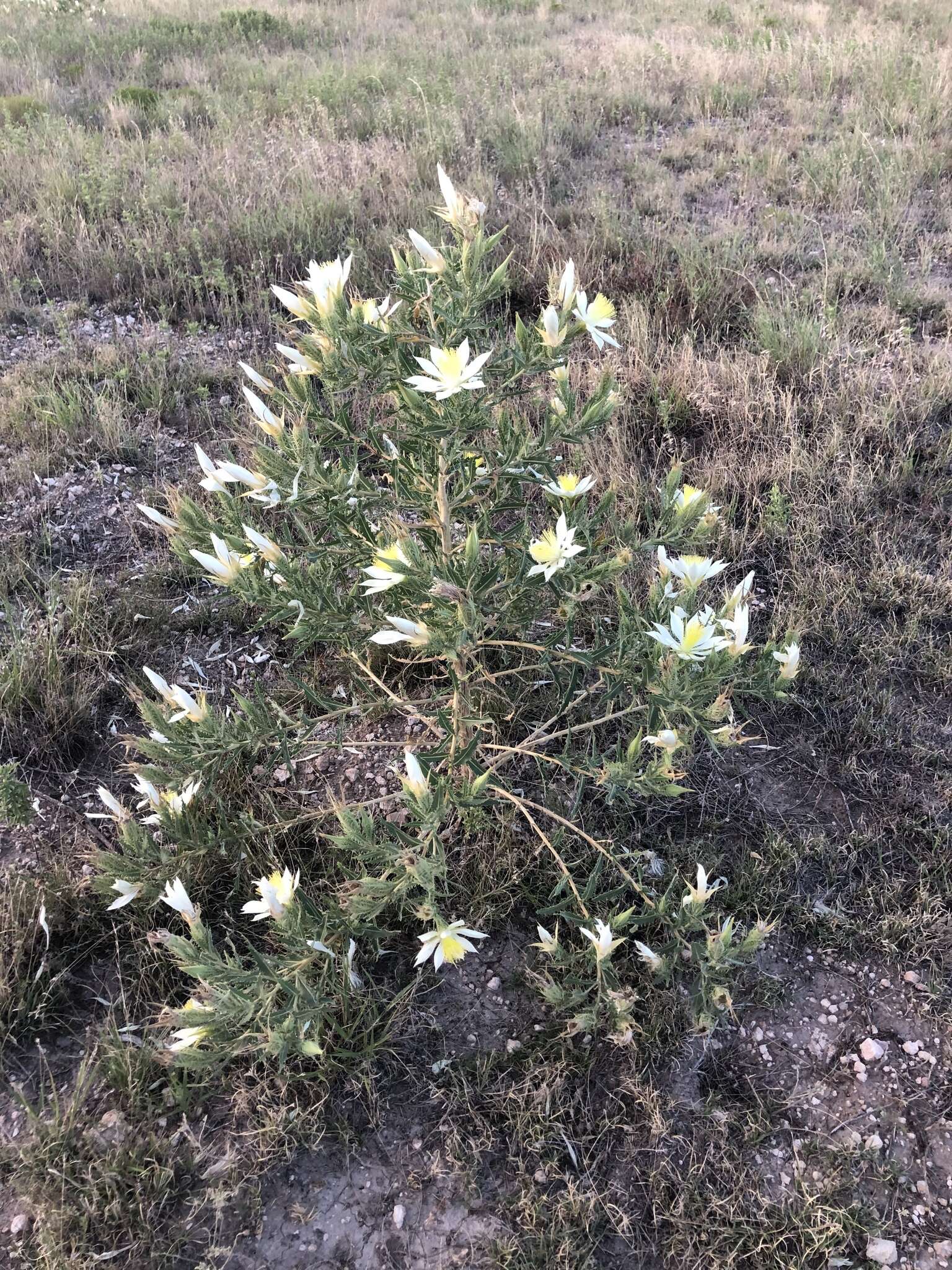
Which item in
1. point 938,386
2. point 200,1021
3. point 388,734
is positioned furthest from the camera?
point 938,386

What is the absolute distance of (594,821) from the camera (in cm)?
221

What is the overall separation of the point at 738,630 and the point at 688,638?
0.20 metres

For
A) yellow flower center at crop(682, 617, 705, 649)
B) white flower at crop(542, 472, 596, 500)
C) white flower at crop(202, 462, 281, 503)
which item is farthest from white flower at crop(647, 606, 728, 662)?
white flower at crop(202, 462, 281, 503)

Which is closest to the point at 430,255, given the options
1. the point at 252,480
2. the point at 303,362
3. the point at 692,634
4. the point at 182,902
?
the point at 303,362

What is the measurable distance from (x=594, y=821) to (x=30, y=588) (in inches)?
78.3

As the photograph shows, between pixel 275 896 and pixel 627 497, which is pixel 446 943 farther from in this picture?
pixel 627 497

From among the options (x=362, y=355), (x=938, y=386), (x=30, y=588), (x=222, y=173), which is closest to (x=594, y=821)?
(x=362, y=355)

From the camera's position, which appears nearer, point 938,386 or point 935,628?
point 935,628

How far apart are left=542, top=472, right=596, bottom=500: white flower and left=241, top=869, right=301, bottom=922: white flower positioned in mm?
919

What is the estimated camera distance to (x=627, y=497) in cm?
300

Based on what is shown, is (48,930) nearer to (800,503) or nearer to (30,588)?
(30,588)

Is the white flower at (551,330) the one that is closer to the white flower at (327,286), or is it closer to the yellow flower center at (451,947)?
the white flower at (327,286)

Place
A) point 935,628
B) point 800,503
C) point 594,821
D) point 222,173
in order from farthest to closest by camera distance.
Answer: point 222,173 < point 800,503 < point 935,628 < point 594,821

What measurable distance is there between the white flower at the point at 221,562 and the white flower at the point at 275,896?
594mm
